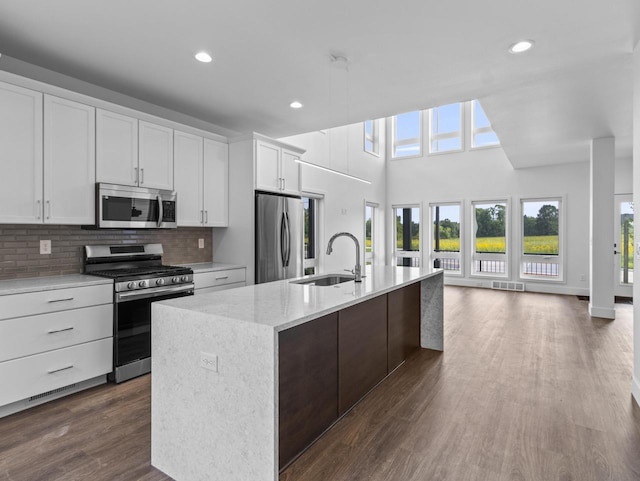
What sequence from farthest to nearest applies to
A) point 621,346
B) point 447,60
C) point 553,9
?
1. point 621,346
2. point 447,60
3. point 553,9

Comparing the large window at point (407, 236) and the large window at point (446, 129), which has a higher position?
the large window at point (446, 129)

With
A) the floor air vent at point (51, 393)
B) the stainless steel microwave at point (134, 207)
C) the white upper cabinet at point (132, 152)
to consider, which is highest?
the white upper cabinet at point (132, 152)

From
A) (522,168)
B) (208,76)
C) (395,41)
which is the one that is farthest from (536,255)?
(208,76)

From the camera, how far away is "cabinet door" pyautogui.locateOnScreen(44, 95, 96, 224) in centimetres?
284

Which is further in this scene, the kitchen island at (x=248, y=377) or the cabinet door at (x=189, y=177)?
the cabinet door at (x=189, y=177)

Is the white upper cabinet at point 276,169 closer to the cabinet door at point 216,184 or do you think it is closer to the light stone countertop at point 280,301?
the cabinet door at point 216,184

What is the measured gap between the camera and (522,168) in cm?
785

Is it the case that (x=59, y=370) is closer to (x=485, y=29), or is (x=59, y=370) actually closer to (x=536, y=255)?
(x=485, y=29)

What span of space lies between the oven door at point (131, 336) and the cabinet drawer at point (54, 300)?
135 mm

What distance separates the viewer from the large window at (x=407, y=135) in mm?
9148

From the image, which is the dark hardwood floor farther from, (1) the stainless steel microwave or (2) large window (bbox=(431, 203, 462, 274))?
(2) large window (bbox=(431, 203, 462, 274))

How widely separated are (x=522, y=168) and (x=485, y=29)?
619 cm

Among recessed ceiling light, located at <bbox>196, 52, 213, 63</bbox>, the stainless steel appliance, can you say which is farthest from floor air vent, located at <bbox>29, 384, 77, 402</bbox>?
recessed ceiling light, located at <bbox>196, 52, 213, 63</bbox>

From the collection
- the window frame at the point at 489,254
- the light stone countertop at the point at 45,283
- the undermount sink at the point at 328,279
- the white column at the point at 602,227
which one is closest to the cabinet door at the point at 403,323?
the undermount sink at the point at 328,279
